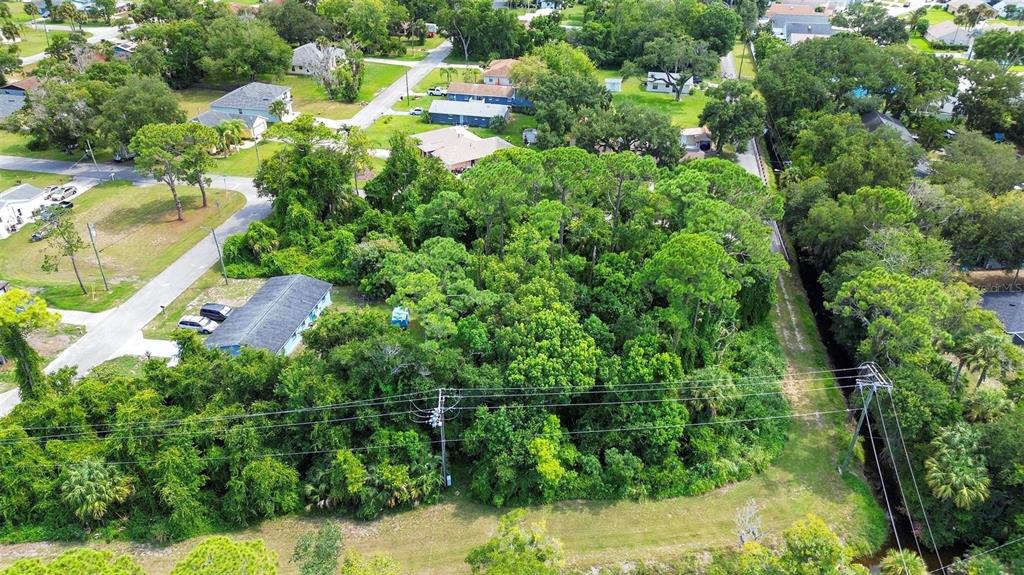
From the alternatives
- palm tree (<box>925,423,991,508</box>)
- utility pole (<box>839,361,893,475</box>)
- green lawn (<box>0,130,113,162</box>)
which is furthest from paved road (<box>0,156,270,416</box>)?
palm tree (<box>925,423,991,508</box>)

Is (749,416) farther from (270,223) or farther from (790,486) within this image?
(270,223)

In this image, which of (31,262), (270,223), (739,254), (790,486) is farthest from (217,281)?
(790,486)

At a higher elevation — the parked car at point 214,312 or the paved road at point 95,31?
the paved road at point 95,31

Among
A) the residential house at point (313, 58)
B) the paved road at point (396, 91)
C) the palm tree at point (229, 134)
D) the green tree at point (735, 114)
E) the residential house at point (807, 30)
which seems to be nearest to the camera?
the green tree at point (735, 114)

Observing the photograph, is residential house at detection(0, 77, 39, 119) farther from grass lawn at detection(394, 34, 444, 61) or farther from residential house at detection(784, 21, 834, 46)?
residential house at detection(784, 21, 834, 46)

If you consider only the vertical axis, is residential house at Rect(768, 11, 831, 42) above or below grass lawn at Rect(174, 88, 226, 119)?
above

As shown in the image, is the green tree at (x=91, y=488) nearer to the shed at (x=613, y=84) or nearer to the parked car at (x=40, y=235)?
the parked car at (x=40, y=235)

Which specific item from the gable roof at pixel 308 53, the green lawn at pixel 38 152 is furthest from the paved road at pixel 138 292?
the gable roof at pixel 308 53
